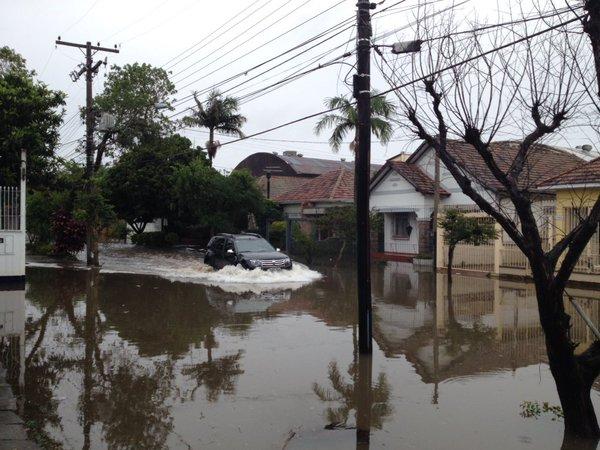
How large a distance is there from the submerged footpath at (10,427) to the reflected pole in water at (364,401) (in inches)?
118

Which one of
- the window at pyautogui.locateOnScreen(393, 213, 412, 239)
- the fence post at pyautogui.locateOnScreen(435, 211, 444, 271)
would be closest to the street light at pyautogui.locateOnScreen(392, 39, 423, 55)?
the fence post at pyautogui.locateOnScreen(435, 211, 444, 271)

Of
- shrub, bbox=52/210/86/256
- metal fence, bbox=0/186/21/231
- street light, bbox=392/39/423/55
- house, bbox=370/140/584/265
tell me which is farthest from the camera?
shrub, bbox=52/210/86/256

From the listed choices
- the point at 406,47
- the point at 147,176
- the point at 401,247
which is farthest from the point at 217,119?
the point at 406,47

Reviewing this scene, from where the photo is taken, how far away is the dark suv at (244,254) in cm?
2002

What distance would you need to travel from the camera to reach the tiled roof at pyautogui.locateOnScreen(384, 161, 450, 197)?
28297mm

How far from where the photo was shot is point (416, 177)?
29.3 metres

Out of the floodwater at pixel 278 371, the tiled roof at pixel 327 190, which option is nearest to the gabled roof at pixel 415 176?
the tiled roof at pixel 327 190

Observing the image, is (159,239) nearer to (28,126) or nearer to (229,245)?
(229,245)

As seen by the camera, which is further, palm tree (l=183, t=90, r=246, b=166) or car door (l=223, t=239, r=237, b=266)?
palm tree (l=183, t=90, r=246, b=166)

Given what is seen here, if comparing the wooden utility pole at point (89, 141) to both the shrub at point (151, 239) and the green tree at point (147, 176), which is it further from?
the shrub at point (151, 239)

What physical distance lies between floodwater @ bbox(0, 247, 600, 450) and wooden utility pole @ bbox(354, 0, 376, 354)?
0.67m

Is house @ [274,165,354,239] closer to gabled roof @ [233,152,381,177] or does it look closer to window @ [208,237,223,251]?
window @ [208,237,223,251]

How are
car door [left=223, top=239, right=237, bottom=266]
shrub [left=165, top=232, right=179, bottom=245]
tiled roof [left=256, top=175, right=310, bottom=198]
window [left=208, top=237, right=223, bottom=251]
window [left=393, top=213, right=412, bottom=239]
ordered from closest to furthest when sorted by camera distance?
car door [left=223, top=239, right=237, bottom=266]
window [left=208, top=237, right=223, bottom=251]
window [left=393, top=213, right=412, bottom=239]
shrub [left=165, top=232, right=179, bottom=245]
tiled roof [left=256, top=175, right=310, bottom=198]

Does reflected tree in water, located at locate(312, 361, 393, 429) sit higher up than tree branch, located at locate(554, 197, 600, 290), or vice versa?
tree branch, located at locate(554, 197, 600, 290)
